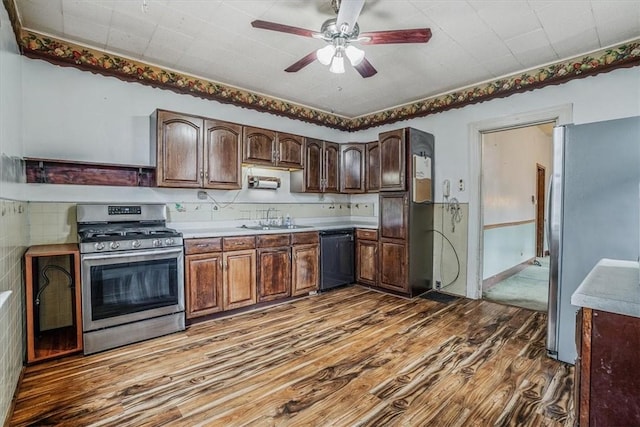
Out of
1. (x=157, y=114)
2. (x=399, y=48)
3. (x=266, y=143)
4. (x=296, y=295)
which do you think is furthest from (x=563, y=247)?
(x=157, y=114)

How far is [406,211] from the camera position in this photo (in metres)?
4.06

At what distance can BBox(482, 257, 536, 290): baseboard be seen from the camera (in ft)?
15.0

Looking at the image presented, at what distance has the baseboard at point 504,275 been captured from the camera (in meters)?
4.59

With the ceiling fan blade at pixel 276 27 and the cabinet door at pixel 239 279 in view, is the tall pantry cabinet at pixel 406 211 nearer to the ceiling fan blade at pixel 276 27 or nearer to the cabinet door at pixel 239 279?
the cabinet door at pixel 239 279

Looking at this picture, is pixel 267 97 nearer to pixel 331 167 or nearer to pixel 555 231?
pixel 331 167

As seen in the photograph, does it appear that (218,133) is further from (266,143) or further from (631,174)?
(631,174)

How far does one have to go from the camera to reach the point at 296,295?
158 inches

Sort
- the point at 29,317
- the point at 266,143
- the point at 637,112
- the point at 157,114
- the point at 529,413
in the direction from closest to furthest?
the point at 529,413 < the point at 29,317 < the point at 637,112 < the point at 157,114 < the point at 266,143

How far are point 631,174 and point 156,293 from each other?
3.87 m

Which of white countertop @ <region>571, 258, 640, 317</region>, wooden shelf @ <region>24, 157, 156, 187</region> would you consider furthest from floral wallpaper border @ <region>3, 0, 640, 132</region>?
white countertop @ <region>571, 258, 640, 317</region>

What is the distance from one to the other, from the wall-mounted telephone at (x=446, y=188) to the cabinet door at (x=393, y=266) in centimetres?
95

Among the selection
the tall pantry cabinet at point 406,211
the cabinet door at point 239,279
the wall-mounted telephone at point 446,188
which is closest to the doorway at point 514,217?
the wall-mounted telephone at point 446,188

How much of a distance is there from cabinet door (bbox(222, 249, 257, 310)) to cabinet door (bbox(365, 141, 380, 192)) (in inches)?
82.5

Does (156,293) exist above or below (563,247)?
below
